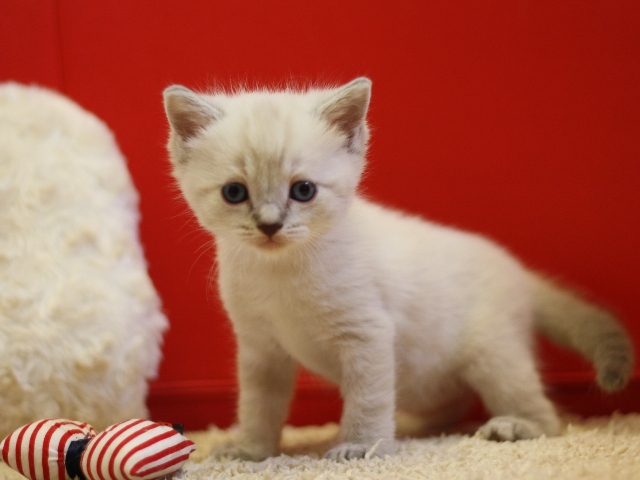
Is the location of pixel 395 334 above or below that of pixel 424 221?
below

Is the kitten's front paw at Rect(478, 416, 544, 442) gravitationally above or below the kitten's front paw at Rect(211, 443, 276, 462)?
above

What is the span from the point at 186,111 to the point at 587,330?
1.21 meters

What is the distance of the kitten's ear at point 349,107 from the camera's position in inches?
56.4

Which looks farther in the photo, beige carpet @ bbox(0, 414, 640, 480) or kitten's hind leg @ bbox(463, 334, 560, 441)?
kitten's hind leg @ bbox(463, 334, 560, 441)

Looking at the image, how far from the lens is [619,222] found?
6.67 ft

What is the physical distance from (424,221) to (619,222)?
0.61 meters

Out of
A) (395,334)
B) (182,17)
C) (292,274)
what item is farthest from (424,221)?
(182,17)

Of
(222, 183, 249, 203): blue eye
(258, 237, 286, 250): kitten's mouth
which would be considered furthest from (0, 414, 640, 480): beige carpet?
(222, 183, 249, 203): blue eye

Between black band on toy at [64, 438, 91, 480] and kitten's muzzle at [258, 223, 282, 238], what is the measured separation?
21.5 inches

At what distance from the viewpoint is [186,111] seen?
145cm

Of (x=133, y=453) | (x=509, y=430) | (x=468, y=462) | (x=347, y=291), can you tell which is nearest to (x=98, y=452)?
(x=133, y=453)

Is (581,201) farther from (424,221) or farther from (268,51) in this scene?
(268,51)

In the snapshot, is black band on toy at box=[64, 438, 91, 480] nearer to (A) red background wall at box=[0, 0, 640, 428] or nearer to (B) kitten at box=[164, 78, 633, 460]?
(B) kitten at box=[164, 78, 633, 460]

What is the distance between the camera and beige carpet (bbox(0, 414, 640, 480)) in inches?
50.7
